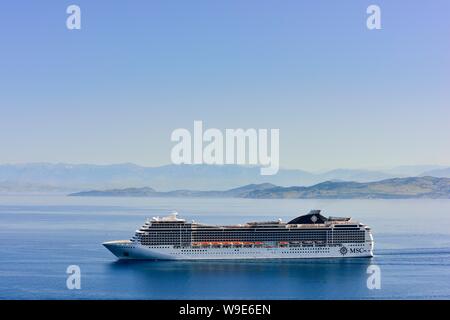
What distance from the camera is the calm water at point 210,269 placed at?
13.7 m

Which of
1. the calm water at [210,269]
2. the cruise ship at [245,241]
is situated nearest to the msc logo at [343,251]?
the cruise ship at [245,241]

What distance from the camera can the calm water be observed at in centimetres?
1372

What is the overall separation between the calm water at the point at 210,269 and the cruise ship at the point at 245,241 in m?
0.48

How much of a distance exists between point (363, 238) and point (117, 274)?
720 centimetres

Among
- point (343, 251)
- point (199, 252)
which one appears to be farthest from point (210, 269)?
point (343, 251)

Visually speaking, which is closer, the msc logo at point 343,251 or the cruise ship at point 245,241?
the cruise ship at point 245,241

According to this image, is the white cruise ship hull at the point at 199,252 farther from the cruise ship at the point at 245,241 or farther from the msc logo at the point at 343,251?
the msc logo at the point at 343,251

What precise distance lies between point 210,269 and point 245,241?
2.21 m

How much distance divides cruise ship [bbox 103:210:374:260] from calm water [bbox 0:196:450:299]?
48 centimetres

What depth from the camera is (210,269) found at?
17.1 meters

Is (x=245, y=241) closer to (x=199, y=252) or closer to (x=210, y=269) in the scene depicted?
(x=199, y=252)

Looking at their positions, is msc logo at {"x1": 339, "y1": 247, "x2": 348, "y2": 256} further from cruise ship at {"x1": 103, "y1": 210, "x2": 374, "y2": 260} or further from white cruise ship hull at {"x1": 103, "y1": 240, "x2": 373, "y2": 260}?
white cruise ship hull at {"x1": 103, "y1": 240, "x2": 373, "y2": 260}
